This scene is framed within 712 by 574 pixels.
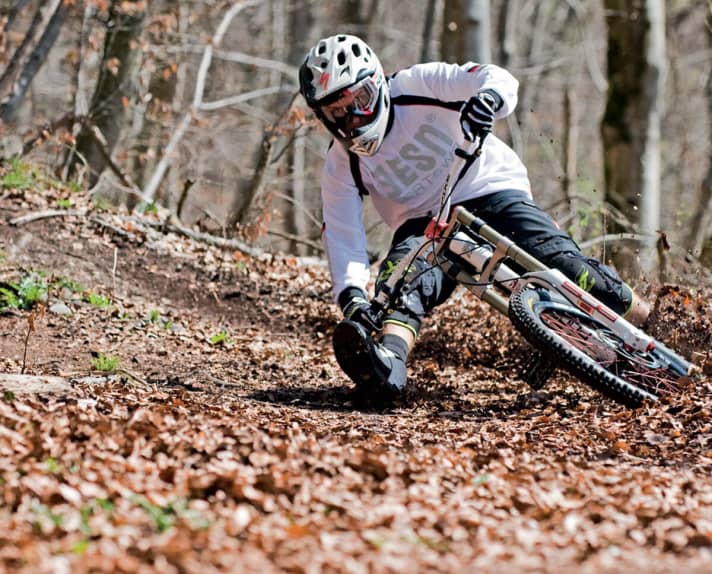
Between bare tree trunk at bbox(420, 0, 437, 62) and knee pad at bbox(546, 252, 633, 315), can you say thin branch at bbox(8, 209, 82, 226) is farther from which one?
bare tree trunk at bbox(420, 0, 437, 62)

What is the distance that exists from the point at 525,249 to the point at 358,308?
109cm

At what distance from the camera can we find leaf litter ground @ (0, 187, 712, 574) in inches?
119

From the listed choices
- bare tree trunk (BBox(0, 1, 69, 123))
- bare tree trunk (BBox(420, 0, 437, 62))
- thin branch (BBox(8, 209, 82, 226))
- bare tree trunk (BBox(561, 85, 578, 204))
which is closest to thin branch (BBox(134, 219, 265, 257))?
thin branch (BBox(8, 209, 82, 226))

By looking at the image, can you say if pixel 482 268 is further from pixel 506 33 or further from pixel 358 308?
pixel 506 33

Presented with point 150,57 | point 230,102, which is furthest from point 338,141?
point 230,102

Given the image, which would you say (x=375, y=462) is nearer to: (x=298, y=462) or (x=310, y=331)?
(x=298, y=462)

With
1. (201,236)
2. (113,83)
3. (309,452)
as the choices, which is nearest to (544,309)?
(309,452)

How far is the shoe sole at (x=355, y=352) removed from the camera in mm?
5594

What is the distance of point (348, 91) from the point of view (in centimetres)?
580

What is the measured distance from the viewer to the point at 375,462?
3.89 meters

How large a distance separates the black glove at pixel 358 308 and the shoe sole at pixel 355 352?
22 centimetres

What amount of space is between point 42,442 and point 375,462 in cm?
132

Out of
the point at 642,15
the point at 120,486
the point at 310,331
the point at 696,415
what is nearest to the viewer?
the point at 120,486

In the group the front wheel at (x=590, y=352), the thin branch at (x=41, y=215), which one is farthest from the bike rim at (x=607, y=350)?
the thin branch at (x=41, y=215)
